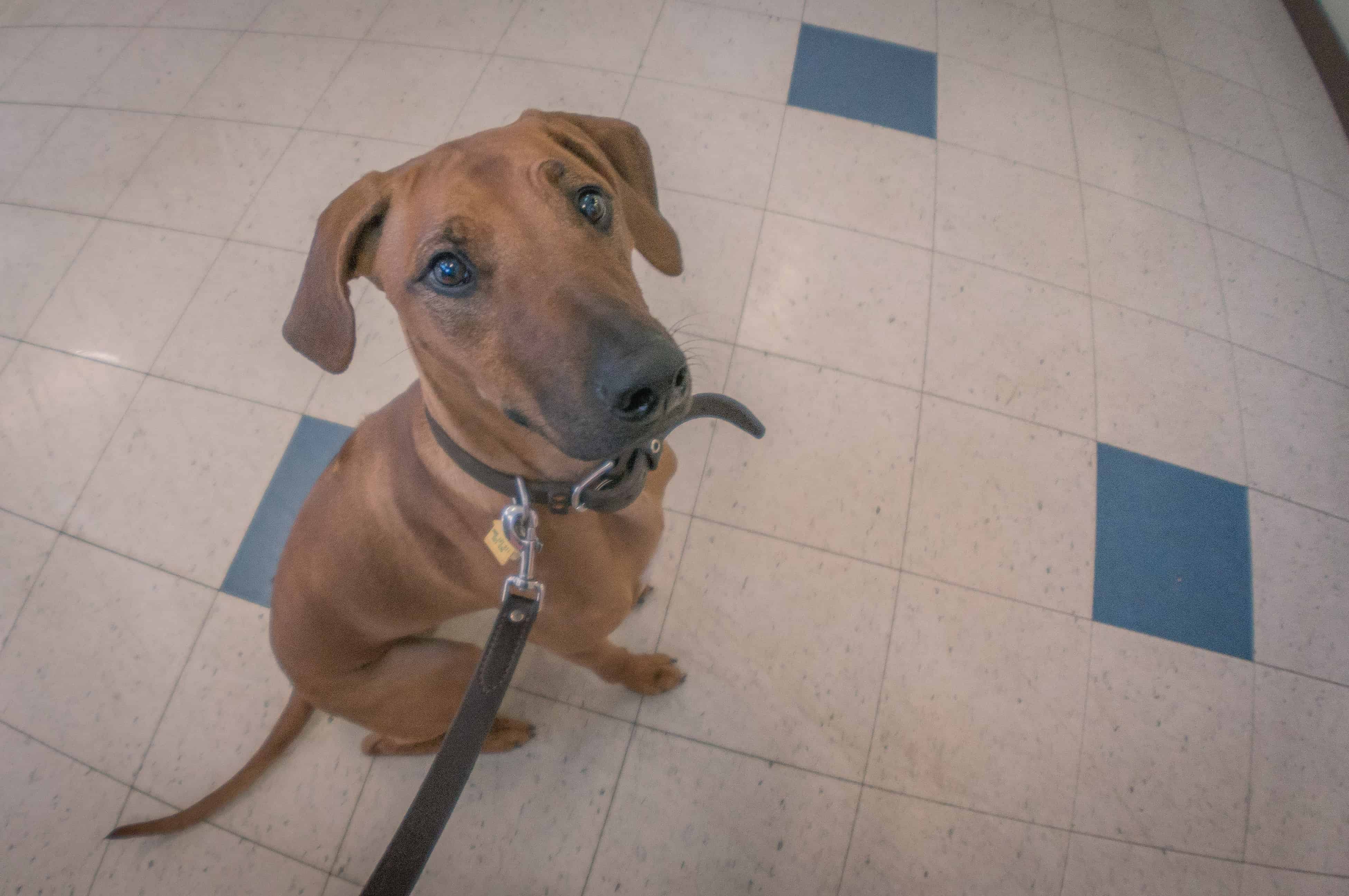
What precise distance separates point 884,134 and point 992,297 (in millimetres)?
1039

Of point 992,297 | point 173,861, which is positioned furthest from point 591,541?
point 992,297

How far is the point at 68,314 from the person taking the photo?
112 inches

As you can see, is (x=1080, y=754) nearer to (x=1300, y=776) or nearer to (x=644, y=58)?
(x=1300, y=776)

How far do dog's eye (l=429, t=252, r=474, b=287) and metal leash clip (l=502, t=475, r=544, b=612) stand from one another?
40 centimetres

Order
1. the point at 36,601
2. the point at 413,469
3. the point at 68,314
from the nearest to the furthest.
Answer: the point at 413,469, the point at 36,601, the point at 68,314

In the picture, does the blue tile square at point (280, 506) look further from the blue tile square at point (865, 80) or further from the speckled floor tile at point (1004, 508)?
the blue tile square at point (865, 80)

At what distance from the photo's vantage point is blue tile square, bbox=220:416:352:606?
2.32 m

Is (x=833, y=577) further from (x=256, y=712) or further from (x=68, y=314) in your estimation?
(x=68, y=314)

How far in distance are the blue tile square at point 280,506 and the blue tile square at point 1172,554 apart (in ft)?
9.69

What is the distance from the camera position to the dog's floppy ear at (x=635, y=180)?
1.40m

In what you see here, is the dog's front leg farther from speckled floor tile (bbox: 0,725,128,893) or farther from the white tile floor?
speckled floor tile (bbox: 0,725,128,893)

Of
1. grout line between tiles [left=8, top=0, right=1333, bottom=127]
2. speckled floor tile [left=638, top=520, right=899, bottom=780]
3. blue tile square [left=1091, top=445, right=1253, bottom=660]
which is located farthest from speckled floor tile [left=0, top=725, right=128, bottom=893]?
grout line between tiles [left=8, top=0, right=1333, bottom=127]

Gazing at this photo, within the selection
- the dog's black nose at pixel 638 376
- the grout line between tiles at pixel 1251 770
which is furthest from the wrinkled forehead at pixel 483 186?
the grout line between tiles at pixel 1251 770

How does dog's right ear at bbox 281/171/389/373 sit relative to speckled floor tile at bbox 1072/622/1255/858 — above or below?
above
